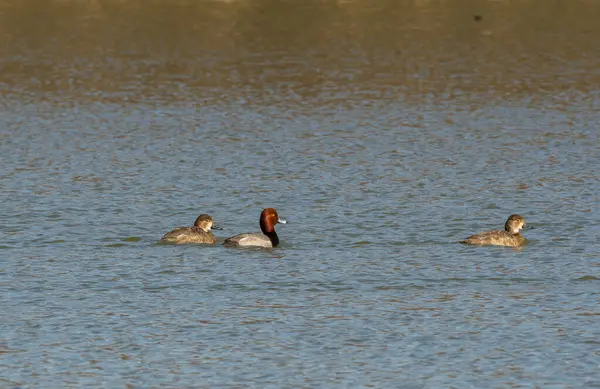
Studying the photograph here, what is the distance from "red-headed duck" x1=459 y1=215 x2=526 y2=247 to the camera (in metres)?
25.2

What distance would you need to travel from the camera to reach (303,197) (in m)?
30.5

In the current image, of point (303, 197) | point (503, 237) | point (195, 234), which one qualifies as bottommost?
point (503, 237)

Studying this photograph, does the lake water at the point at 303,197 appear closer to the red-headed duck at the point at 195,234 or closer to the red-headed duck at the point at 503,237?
the red-headed duck at the point at 195,234

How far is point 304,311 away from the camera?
67.9ft

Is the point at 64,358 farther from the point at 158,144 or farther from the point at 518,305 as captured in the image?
the point at 158,144

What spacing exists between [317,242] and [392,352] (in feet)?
25.6

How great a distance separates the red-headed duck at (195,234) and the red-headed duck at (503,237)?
4738 mm

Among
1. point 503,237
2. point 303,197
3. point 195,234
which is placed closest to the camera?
point 503,237

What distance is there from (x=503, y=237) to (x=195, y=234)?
18.4ft

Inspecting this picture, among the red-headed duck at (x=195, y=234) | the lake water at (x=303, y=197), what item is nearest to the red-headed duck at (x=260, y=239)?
the lake water at (x=303, y=197)

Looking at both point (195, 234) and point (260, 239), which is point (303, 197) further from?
point (195, 234)

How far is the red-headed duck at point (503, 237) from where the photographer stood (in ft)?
82.8

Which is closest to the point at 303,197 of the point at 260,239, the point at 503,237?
the point at 260,239

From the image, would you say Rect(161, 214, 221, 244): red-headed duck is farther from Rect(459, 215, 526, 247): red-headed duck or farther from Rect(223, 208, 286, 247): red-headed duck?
Rect(459, 215, 526, 247): red-headed duck
